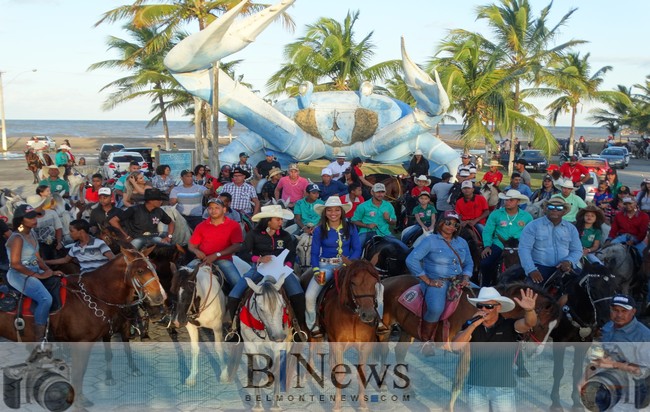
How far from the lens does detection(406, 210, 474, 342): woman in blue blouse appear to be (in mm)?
7078

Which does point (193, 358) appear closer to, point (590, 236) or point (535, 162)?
point (590, 236)

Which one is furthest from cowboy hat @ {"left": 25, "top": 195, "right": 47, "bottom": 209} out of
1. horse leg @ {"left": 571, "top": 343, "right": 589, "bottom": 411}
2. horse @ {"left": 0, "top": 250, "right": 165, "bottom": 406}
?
horse leg @ {"left": 571, "top": 343, "right": 589, "bottom": 411}

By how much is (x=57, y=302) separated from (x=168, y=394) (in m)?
1.74

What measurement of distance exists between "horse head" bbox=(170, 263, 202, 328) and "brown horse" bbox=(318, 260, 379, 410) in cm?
154

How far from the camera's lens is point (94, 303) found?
7199 mm

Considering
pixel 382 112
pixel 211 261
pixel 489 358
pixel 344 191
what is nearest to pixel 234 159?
pixel 382 112

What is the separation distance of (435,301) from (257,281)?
2.15 m

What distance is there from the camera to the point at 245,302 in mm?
6980

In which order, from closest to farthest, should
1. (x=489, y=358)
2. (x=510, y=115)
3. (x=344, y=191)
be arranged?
1. (x=489, y=358)
2. (x=344, y=191)
3. (x=510, y=115)

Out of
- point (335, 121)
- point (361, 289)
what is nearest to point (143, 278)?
point (361, 289)

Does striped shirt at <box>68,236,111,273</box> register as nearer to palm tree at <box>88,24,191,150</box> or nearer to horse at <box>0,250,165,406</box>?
horse at <box>0,250,165,406</box>

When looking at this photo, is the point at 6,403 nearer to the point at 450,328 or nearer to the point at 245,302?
the point at 245,302

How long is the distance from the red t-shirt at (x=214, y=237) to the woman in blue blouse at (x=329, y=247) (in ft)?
4.35

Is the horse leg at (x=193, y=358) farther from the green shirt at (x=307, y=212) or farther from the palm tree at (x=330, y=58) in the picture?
the palm tree at (x=330, y=58)
